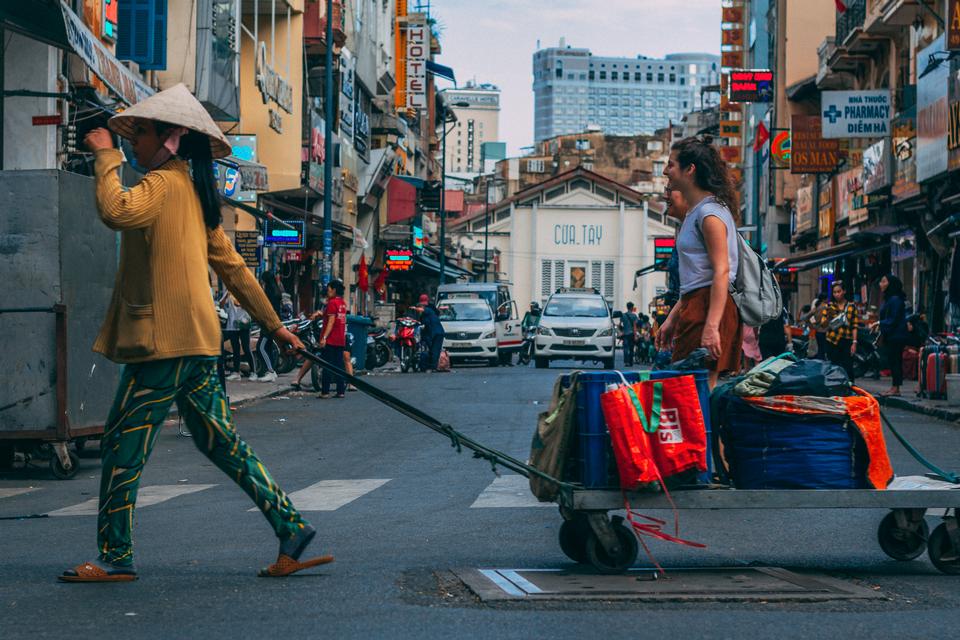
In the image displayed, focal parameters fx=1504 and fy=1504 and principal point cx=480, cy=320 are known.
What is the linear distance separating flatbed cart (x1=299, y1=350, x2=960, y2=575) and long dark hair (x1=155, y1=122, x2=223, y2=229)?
70 centimetres

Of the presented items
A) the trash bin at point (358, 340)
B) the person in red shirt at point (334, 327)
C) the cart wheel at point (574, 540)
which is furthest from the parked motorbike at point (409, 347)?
the cart wheel at point (574, 540)

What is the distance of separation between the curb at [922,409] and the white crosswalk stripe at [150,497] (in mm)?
10850

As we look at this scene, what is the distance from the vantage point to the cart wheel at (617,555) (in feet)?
20.5

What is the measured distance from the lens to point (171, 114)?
20.2 feet

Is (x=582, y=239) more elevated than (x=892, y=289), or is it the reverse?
(x=582, y=239)

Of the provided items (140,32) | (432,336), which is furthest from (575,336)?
(140,32)

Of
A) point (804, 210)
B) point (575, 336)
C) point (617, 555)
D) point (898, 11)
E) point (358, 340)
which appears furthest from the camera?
point (804, 210)

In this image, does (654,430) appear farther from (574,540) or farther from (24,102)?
(24,102)

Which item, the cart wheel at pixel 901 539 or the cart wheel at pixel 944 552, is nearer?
the cart wheel at pixel 944 552

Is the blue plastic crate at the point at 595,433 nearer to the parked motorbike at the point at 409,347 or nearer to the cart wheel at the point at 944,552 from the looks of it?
the cart wheel at the point at 944,552

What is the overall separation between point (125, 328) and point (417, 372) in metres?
29.5

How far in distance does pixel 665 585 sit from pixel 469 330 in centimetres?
3369

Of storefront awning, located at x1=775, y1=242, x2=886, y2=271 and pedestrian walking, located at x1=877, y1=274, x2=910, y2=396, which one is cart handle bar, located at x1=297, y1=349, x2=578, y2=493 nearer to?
pedestrian walking, located at x1=877, y1=274, x2=910, y2=396

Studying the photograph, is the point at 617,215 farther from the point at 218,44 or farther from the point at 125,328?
the point at 125,328
